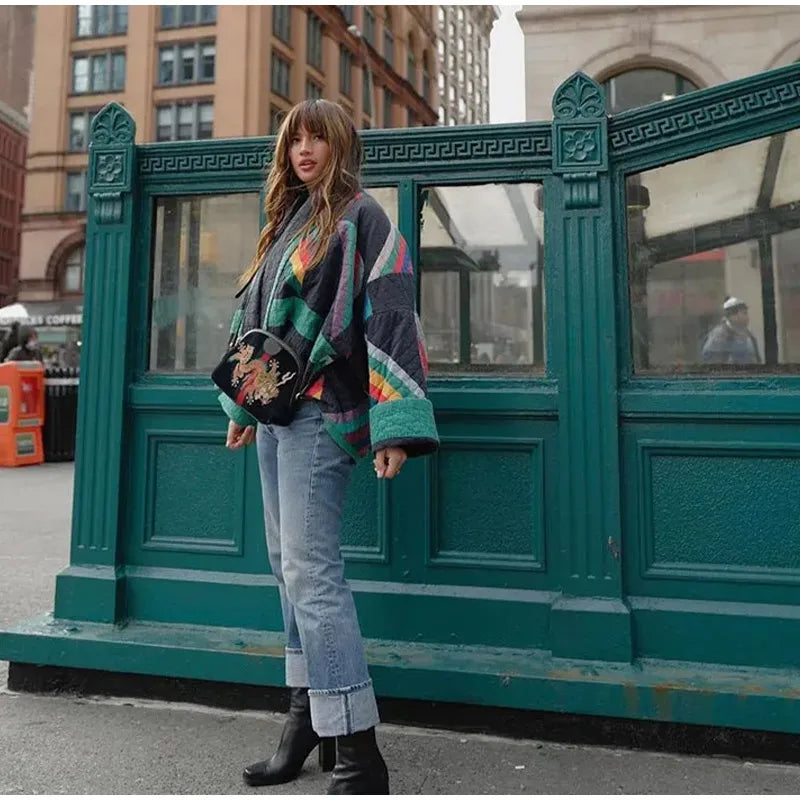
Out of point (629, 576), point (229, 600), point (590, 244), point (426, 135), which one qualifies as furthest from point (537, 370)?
point (229, 600)

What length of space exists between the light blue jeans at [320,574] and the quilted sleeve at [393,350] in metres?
0.21

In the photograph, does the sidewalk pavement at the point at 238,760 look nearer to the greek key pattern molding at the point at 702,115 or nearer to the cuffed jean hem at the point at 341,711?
the cuffed jean hem at the point at 341,711

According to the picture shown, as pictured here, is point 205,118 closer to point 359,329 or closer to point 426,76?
point 426,76

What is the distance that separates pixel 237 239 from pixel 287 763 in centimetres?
201

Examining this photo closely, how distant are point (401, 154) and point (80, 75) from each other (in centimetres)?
4180

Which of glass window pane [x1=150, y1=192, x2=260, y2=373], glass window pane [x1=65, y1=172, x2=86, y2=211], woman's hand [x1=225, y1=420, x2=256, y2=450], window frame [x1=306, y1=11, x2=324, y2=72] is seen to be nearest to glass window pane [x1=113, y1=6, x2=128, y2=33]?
glass window pane [x1=65, y1=172, x2=86, y2=211]

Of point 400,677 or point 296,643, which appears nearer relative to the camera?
point 296,643

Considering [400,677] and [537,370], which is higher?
[537,370]

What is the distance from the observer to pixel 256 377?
7.23 feet

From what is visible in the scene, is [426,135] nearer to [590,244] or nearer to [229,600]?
[590,244]

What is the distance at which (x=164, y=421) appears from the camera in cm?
308

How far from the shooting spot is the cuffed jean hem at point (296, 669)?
2355 mm

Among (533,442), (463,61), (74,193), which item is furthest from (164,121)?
(463,61)

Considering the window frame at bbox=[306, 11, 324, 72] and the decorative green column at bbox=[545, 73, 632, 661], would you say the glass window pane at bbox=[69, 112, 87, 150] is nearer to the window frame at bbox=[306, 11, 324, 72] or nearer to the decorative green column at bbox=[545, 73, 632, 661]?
the window frame at bbox=[306, 11, 324, 72]
